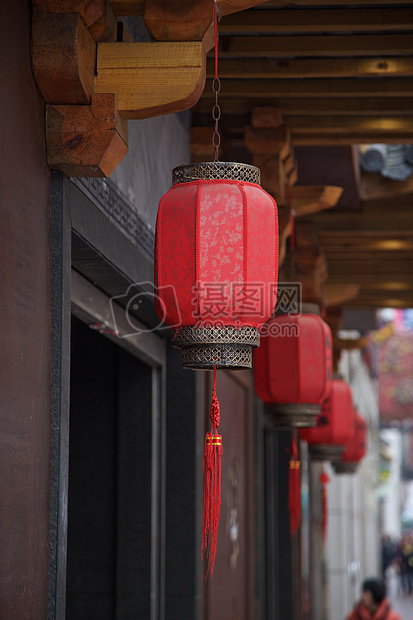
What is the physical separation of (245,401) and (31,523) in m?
4.51

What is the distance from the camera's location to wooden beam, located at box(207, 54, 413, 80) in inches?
151

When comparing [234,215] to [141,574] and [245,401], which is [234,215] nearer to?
[141,574]

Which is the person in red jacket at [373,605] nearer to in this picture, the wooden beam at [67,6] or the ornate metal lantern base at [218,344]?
the ornate metal lantern base at [218,344]

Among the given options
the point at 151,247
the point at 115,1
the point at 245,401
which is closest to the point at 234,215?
the point at 115,1

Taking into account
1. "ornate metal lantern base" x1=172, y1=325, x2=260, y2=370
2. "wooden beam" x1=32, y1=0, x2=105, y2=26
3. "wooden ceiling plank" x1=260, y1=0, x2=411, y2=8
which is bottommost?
"ornate metal lantern base" x1=172, y1=325, x2=260, y2=370

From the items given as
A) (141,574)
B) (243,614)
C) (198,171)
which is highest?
(198,171)

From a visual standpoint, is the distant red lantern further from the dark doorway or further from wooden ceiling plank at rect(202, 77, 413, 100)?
wooden ceiling plank at rect(202, 77, 413, 100)

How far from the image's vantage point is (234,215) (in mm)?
2393

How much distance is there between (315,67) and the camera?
12.8 ft

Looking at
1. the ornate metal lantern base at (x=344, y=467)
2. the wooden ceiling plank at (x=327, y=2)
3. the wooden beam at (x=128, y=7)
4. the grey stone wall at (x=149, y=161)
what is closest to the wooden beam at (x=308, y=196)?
the grey stone wall at (x=149, y=161)

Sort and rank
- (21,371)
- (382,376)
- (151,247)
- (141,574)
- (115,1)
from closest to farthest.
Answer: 1. (21,371)
2. (115,1)
3. (151,247)
4. (141,574)
5. (382,376)

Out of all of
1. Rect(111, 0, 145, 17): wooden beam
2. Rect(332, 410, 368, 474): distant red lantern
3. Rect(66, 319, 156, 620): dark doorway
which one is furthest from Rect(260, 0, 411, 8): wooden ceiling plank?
Rect(332, 410, 368, 474): distant red lantern

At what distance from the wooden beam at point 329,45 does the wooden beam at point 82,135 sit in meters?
1.42

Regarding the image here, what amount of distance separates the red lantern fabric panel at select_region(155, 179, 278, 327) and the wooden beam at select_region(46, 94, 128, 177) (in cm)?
22
